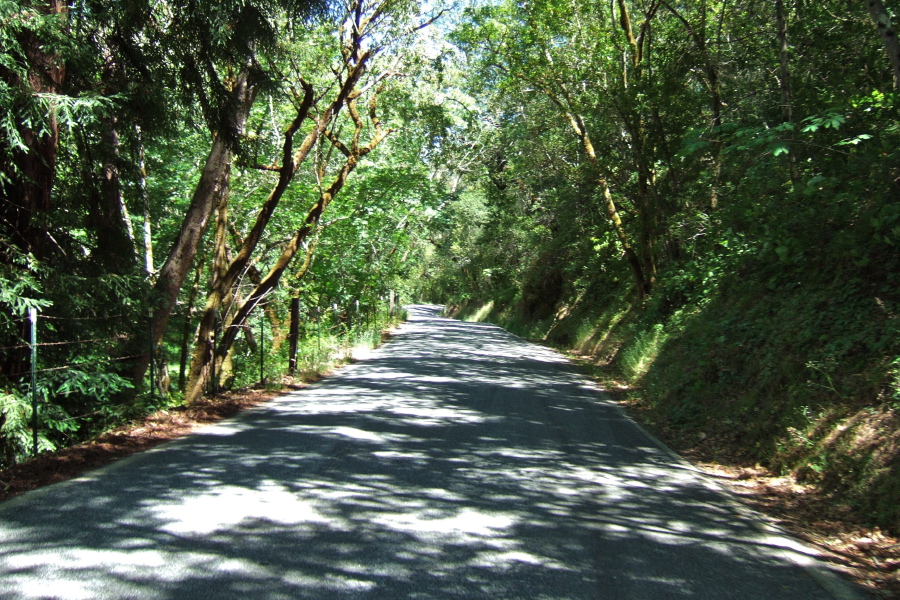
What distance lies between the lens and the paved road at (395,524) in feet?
13.6

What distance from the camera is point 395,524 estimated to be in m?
5.18

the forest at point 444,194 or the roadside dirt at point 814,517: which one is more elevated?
the forest at point 444,194

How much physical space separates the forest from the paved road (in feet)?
4.95

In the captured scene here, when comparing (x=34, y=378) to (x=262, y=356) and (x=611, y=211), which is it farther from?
(x=611, y=211)

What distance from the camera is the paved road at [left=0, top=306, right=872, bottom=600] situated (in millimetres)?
4160

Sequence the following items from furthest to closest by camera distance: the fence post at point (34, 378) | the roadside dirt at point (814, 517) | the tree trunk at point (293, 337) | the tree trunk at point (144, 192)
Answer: the tree trunk at point (293, 337)
the tree trunk at point (144, 192)
the fence post at point (34, 378)
the roadside dirt at point (814, 517)

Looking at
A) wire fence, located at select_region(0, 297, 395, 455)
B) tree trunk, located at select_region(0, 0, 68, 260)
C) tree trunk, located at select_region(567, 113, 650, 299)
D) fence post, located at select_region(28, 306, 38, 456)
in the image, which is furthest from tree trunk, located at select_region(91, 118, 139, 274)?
tree trunk, located at select_region(567, 113, 650, 299)

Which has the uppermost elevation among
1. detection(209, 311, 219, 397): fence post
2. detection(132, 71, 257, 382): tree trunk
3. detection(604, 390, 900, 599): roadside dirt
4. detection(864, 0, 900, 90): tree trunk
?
detection(864, 0, 900, 90): tree trunk

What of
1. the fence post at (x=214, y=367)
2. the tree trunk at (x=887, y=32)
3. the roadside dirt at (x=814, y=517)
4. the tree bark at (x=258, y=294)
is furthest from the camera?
the fence post at (x=214, y=367)

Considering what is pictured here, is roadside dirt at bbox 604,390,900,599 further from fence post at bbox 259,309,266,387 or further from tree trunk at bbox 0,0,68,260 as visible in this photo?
tree trunk at bbox 0,0,68,260

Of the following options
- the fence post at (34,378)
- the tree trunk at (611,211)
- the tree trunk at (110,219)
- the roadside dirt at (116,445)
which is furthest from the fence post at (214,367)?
the tree trunk at (611,211)

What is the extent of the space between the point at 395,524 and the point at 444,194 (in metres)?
15.5

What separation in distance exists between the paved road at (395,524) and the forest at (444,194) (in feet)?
4.95

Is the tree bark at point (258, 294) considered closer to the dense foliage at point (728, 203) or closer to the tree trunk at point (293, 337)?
the tree trunk at point (293, 337)
